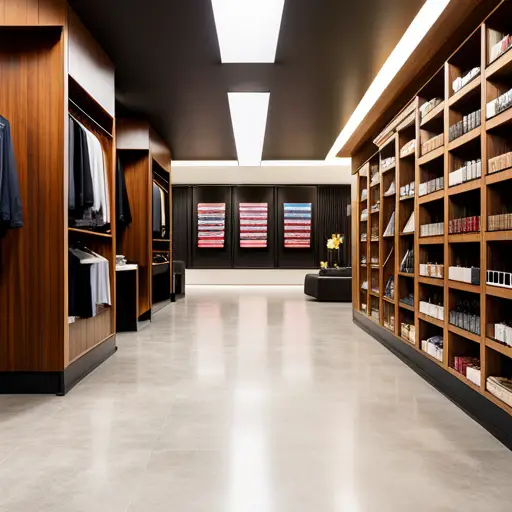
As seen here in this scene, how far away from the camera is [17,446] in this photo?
2.86 meters

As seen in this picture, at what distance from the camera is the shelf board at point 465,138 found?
3.38 meters

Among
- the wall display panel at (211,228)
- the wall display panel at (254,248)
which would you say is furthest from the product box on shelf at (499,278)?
the wall display panel at (211,228)

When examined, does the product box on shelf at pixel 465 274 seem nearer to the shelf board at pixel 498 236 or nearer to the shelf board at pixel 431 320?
the shelf board at pixel 498 236

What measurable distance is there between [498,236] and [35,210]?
3.23 metres

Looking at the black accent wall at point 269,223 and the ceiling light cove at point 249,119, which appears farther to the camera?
the black accent wall at point 269,223

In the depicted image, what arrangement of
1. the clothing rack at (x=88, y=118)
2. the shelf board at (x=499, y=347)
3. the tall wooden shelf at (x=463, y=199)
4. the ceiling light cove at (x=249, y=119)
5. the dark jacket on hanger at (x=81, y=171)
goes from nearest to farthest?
the shelf board at (x=499, y=347) < the tall wooden shelf at (x=463, y=199) < the dark jacket on hanger at (x=81, y=171) < the clothing rack at (x=88, y=118) < the ceiling light cove at (x=249, y=119)

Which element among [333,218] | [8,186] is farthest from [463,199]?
[333,218]

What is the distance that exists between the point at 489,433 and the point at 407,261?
2.31 meters

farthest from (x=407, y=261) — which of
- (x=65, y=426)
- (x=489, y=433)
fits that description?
(x=65, y=426)

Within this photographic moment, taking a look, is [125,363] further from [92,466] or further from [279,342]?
[92,466]

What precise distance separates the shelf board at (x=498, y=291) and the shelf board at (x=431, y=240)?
0.99 meters

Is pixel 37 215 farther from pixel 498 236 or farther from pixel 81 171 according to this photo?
pixel 498 236

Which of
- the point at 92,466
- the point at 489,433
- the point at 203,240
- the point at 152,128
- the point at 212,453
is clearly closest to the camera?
the point at 92,466

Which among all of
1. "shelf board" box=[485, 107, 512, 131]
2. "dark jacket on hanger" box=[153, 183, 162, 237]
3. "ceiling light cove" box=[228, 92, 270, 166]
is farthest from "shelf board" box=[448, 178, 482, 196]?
"dark jacket on hanger" box=[153, 183, 162, 237]
